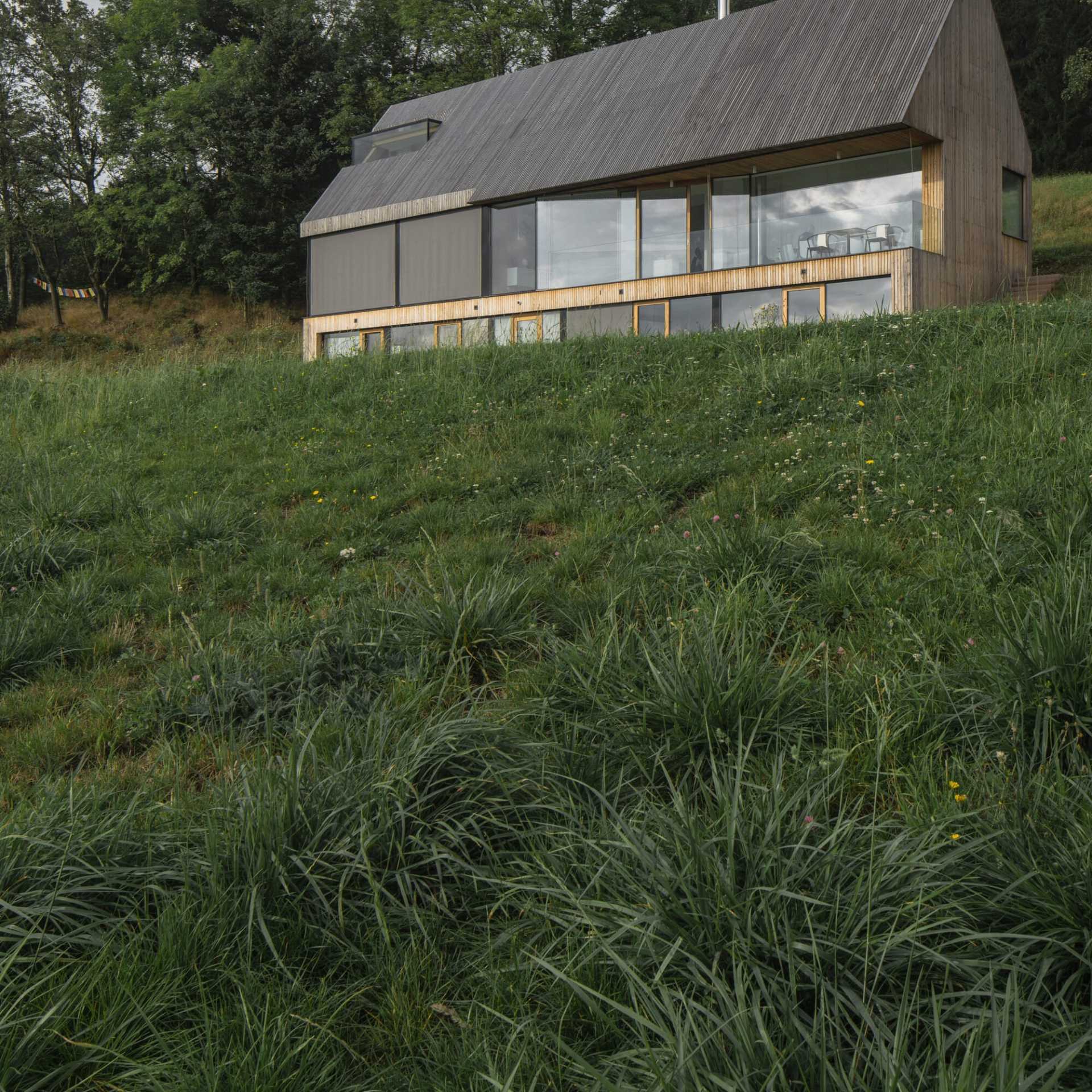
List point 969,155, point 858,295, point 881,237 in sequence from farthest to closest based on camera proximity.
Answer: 1. point 969,155
2. point 858,295
3. point 881,237

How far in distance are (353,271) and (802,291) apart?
461 inches

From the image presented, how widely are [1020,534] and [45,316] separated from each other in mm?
38886

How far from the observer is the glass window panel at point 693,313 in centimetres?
1909

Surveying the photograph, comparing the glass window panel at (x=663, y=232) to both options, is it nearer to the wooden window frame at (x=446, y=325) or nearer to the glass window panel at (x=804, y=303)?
the glass window panel at (x=804, y=303)

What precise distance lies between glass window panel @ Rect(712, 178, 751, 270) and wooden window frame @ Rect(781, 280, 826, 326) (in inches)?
36.1

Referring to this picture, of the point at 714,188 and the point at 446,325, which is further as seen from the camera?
the point at 446,325

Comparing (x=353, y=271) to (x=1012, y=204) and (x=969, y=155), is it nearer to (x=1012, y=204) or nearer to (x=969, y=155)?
(x=969, y=155)

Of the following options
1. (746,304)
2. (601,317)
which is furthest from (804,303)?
(601,317)

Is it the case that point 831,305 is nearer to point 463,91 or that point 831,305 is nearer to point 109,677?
point 463,91

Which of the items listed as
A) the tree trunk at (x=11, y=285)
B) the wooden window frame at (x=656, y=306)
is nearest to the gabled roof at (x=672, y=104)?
the wooden window frame at (x=656, y=306)

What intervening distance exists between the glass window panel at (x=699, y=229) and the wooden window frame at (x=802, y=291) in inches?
67.6

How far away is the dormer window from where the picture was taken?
24.9 metres

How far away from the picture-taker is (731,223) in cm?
1888

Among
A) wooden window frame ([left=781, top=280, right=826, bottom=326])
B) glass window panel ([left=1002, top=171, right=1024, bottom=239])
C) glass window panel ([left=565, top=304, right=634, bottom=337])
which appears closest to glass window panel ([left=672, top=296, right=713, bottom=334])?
glass window panel ([left=565, top=304, right=634, bottom=337])
